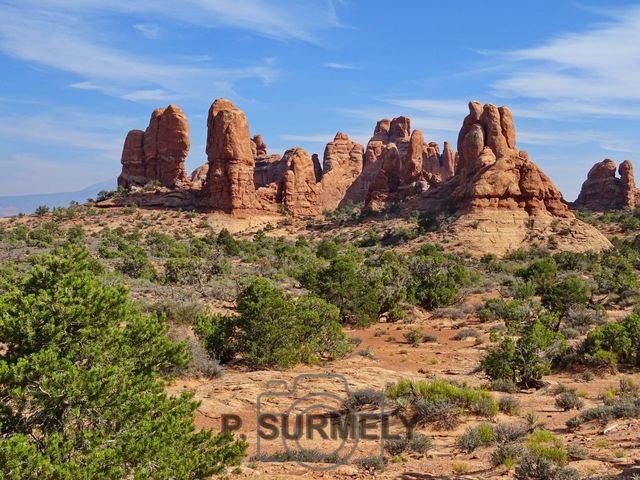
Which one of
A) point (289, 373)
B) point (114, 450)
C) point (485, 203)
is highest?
point (485, 203)

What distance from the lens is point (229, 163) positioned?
65.1 m

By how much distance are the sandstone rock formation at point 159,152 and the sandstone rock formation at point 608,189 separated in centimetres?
5527

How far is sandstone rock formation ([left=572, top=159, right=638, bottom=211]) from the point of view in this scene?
264 ft

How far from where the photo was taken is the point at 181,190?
6994 centimetres

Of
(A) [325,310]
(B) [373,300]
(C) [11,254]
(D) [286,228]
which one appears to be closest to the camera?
(A) [325,310]

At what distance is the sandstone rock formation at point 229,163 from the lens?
213 ft

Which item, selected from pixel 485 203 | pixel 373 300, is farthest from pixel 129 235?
pixel 373 300

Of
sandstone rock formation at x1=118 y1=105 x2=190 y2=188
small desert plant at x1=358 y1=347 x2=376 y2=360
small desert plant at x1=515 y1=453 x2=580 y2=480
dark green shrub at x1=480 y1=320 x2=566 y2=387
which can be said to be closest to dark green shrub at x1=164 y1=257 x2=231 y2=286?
small desert plant at x1=358 y1=347 x2=376 y2=360

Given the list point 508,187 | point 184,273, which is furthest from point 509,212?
point 184,273

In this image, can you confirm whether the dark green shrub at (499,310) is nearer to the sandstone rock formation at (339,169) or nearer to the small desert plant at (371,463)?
the small desert plant at (371,463)

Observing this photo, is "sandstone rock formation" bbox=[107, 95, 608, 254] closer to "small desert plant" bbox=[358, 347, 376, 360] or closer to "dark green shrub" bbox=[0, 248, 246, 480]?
"small desert plant" bbox=[358, 347, 376, 360]

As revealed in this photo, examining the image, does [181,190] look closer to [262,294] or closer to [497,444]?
[262,294]

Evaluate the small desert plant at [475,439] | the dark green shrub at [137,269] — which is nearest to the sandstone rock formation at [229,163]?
the dark green shrub at [137,269]

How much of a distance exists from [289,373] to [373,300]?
10.4 meters
